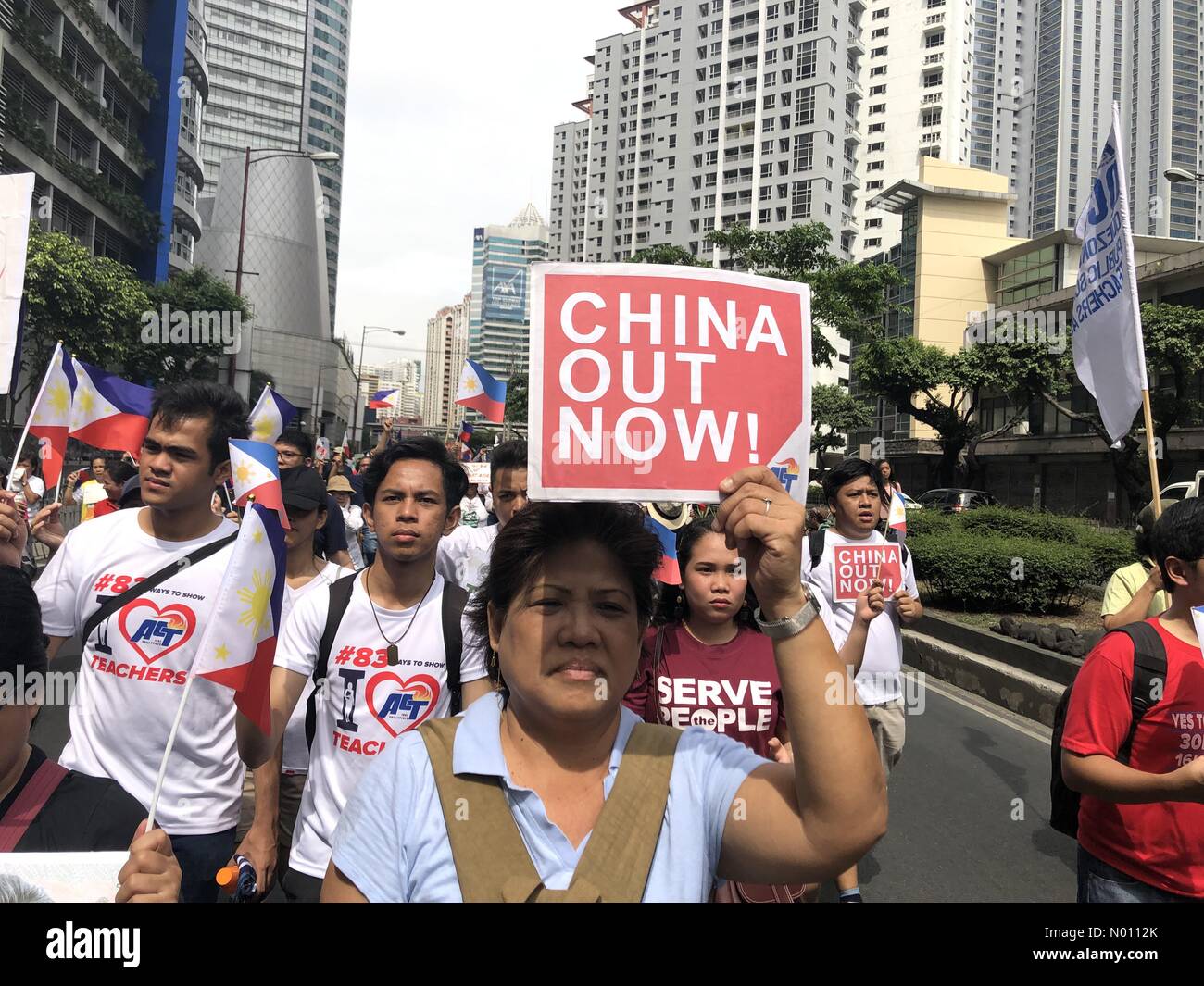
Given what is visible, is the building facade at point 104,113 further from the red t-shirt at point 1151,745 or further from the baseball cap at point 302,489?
the red t-shirt at point 1151,745

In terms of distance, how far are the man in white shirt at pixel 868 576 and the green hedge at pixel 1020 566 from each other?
6949mm

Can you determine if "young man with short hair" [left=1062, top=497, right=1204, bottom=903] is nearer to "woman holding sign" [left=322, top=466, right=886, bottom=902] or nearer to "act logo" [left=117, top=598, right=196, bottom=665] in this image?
"woman holding sign" [left=322, top=466, right=886, bottom=902]

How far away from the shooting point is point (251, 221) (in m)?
77.9

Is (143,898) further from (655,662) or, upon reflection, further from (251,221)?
(251,221)

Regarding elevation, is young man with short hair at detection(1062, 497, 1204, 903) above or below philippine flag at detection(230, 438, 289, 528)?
below

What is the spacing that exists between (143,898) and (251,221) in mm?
85226

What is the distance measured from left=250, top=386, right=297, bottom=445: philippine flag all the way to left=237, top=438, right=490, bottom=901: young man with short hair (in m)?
1.82

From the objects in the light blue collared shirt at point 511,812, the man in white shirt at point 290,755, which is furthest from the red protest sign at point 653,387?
the man in white shirt at point 290,755

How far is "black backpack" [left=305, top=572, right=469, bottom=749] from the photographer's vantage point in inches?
109

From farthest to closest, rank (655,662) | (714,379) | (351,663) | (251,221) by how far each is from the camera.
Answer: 1. (251,221)
2. (655,662)
3. (351,663)
4. (714,379)

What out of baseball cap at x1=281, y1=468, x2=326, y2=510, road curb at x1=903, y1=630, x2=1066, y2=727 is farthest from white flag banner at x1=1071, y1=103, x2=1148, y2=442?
baseball cap at x1=281, y1=468, x2=326, y2=510

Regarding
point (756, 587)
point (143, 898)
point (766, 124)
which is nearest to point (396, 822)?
point (143, 898)

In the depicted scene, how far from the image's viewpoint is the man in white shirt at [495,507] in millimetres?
4512

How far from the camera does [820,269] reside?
20.4m
